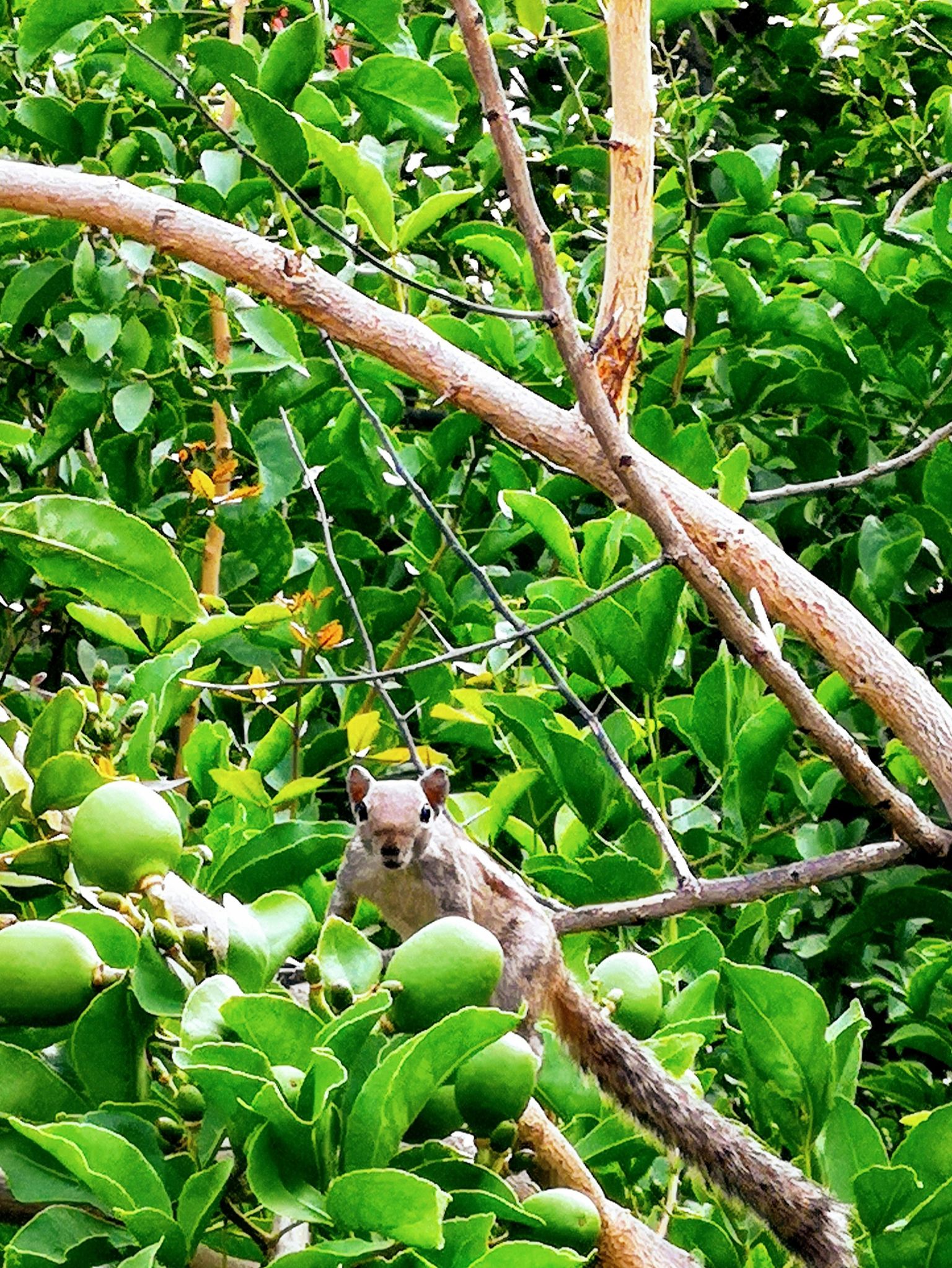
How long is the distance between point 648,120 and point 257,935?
0.94m

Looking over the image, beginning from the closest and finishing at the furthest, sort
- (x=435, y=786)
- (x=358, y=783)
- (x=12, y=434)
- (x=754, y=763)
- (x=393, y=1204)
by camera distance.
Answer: (x=393, y=1204), (x=12, y=434), (x=754, y=763), (x=435, y=786), (x=358, y=783)

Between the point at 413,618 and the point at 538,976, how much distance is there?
537mm

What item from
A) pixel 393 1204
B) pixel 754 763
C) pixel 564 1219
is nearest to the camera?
pixel 393 1204

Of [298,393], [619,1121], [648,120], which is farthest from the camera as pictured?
[298,393]

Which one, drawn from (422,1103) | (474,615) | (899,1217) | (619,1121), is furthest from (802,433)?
(422,1103)

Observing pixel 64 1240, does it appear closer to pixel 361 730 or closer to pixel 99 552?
pixel 99 552

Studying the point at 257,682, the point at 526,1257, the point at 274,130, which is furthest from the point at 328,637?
the point at 526,1257

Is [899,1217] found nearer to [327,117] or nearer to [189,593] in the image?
[189,593]

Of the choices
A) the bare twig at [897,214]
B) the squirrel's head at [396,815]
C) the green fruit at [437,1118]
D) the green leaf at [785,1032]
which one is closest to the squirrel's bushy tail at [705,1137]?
the green leaf at [785,1032]

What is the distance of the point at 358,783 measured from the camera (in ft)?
4.91

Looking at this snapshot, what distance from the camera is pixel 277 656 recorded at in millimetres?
1702

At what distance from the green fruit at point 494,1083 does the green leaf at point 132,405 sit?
989 millimetres

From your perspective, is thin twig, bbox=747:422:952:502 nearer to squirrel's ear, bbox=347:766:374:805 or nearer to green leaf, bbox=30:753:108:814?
squirrel's ear, bbox=347:766:374:805

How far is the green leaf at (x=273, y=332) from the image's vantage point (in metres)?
1.42
